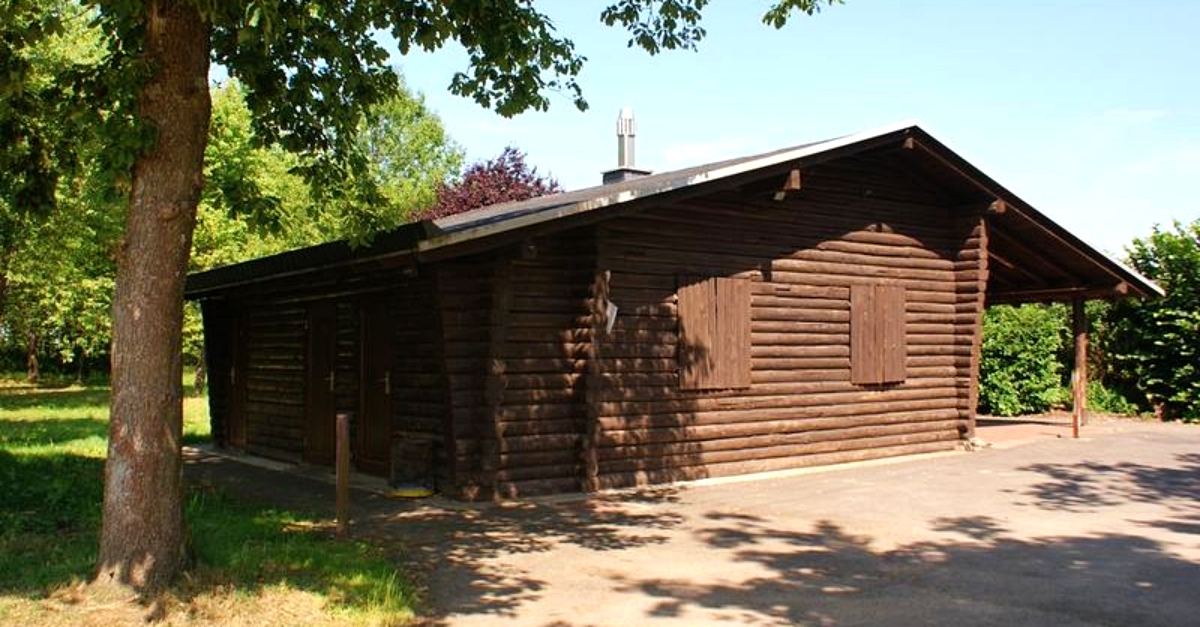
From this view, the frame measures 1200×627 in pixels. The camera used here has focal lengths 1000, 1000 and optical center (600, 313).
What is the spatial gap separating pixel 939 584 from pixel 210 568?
15.9 ft

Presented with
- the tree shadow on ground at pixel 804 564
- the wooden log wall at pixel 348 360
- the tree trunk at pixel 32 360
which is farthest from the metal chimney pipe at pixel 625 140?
the tree trunk at pixel 32 360

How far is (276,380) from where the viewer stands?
14.0m

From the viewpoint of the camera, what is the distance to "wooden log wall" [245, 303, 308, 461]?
13.4 metres

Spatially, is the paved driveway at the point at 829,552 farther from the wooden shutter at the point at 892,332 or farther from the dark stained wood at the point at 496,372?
the wooden shutter at the point at 892,332

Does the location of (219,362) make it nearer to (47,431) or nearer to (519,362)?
(47,431)

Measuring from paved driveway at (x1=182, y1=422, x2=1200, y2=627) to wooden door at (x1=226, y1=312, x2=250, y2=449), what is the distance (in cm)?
576

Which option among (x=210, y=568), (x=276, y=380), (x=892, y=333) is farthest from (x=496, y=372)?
(x=892, y=333)

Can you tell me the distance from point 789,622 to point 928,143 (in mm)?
9289

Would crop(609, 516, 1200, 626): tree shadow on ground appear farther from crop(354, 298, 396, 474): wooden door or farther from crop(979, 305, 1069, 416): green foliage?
crop(979, 305, 1069, 416): green foliage

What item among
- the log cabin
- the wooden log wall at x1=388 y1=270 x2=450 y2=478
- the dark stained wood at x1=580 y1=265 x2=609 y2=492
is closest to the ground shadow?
the log cabin

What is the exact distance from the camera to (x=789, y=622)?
19.5 feet

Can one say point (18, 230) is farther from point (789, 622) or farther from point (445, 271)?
point (789, 622)

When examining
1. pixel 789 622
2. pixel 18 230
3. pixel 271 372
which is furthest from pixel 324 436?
pixel 18 230

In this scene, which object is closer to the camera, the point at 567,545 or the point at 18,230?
the point at 567,545
